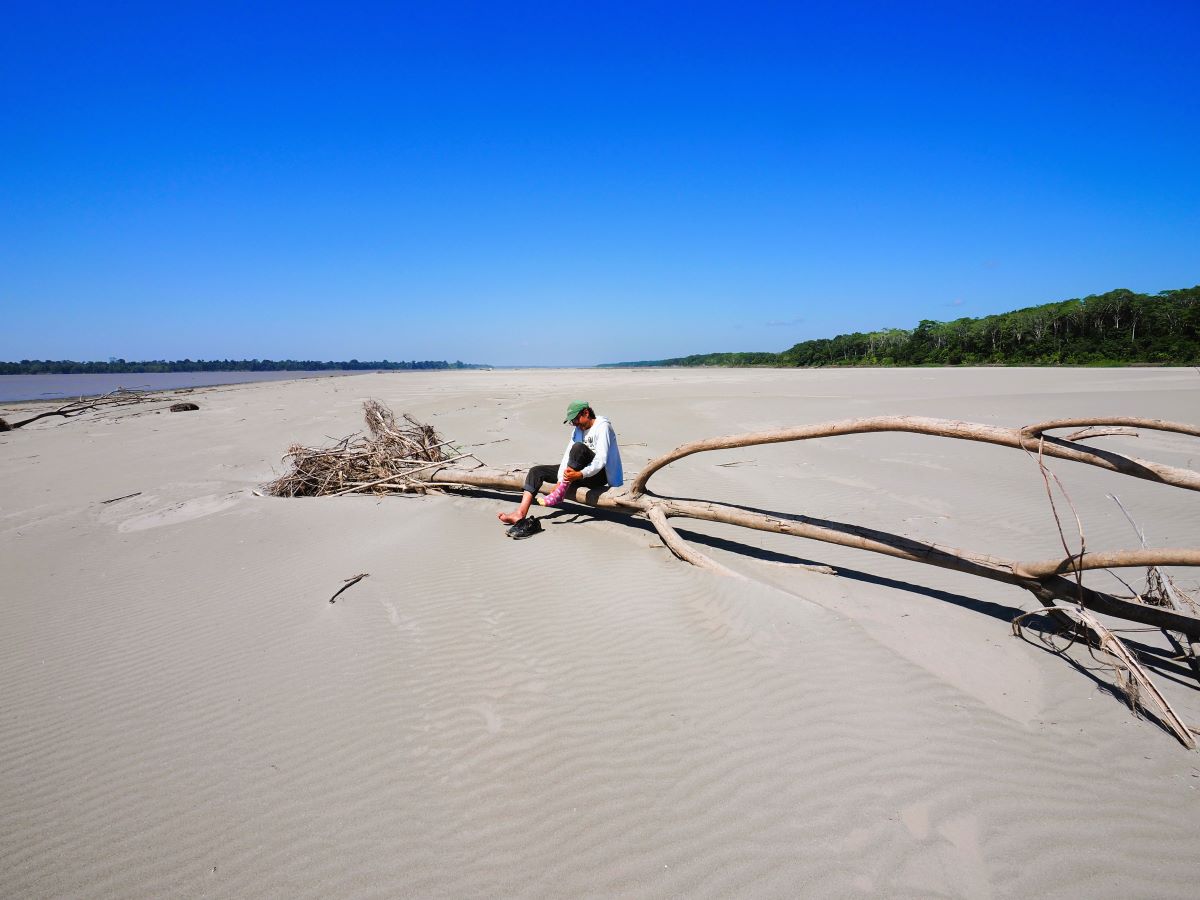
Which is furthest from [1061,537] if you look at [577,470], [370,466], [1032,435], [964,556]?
[370,466]

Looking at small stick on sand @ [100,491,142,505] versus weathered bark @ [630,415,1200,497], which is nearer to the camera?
weathered bark @ [630,415,1200,497]

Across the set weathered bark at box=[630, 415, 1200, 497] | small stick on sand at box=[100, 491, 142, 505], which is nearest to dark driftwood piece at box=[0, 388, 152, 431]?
small stick on sand at box=[100, 491, 142, 505]

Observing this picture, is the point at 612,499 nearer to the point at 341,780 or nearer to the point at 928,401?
the point at 341,780

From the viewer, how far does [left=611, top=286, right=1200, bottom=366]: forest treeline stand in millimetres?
40688

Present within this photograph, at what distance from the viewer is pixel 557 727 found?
2959mm

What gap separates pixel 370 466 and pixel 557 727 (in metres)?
6.82

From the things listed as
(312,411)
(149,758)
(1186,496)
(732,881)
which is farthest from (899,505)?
(312,411)

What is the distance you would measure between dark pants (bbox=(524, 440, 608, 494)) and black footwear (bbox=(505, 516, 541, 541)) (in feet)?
1.19

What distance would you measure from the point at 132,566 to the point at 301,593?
250 cm

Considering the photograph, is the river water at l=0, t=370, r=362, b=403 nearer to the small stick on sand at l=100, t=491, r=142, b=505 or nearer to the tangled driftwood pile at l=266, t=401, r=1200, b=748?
the small stick on sand at l=100, t=491, r=142, b=505

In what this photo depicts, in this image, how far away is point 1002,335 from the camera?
5606cm

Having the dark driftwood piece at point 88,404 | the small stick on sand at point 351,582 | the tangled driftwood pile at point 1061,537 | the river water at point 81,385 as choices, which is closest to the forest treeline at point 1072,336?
the tangled driftwood pile at point 1061,537

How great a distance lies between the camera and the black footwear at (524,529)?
607 cm

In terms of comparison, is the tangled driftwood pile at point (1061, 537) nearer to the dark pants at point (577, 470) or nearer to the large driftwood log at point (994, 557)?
the large driftwood log at point (994, 557)
